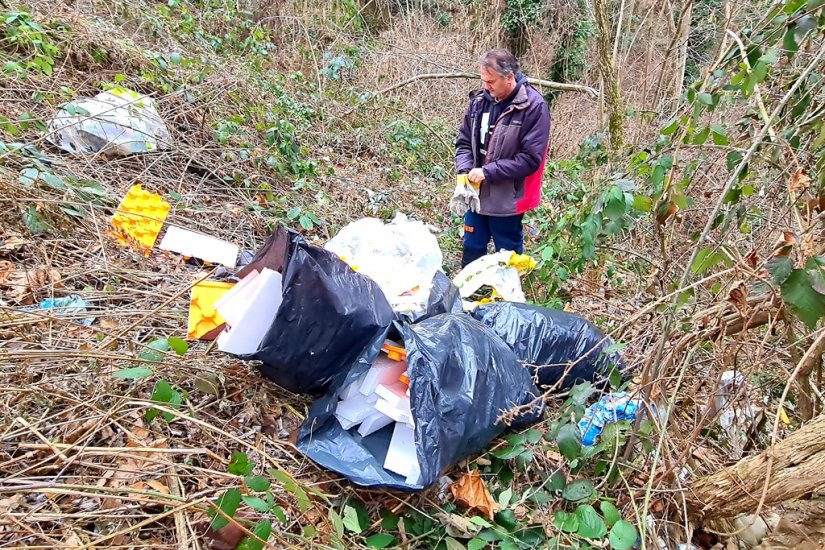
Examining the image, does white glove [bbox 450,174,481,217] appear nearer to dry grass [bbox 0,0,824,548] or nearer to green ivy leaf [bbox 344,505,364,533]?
dry grass [bbox 0,0,824,548]

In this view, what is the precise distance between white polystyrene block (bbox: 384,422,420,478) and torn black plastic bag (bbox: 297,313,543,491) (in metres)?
0.02

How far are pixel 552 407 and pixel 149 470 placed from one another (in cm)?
134

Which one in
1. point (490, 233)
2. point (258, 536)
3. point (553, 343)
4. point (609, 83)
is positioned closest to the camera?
point (258, 536)

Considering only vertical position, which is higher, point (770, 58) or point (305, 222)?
point (770, 58)

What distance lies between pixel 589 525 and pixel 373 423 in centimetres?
66

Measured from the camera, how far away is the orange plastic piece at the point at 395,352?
1575 millimetres

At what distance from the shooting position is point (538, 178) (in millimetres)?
2852

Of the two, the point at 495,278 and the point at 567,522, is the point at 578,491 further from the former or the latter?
the point at 495,278

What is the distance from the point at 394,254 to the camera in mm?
2469

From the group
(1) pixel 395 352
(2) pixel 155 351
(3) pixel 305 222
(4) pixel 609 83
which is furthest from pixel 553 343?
(4) pixel 609 83

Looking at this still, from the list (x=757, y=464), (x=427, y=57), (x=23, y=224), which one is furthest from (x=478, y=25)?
(x=757, y=464)

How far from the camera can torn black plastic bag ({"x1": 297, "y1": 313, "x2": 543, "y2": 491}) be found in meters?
1.40

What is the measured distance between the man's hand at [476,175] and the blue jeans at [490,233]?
0.26m

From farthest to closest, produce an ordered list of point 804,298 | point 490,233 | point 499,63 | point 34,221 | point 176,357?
point 490,233 → point 499,63 → point 34,221 → point 176,357 → point 804,298
